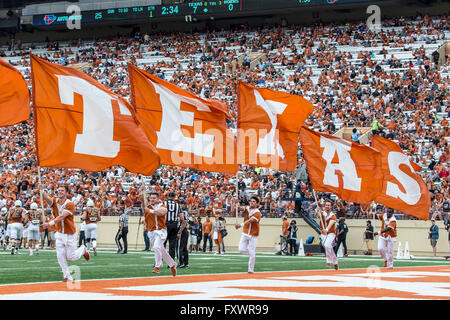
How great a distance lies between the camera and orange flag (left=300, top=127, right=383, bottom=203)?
21.4 metres

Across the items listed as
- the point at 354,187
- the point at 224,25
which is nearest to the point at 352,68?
the point at 224,25

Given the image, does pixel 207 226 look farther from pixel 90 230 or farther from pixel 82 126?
pixel 82 126

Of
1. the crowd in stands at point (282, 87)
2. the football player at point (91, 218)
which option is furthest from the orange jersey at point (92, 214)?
the crowd in stands at point (282, 87)

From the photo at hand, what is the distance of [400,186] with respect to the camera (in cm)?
2200

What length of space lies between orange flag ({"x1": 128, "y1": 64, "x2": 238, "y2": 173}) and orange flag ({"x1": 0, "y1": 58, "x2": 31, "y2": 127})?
133 inches

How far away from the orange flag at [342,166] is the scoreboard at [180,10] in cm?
2839

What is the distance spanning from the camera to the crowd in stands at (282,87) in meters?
35.1

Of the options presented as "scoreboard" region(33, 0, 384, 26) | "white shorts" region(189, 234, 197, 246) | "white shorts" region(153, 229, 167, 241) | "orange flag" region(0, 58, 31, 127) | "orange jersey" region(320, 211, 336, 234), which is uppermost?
"scoreboard" region(33, 0, 384, 26)

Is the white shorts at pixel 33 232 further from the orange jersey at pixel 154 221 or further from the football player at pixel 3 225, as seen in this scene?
the orange jersey at pixel 154 221

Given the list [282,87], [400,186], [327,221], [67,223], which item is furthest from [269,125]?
[282,87]

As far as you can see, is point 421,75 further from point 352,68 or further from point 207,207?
point 207,207

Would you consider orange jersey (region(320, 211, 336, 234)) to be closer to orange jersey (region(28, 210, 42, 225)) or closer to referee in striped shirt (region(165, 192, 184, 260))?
referee in striped shirt (region(165, 192, 184, 260))

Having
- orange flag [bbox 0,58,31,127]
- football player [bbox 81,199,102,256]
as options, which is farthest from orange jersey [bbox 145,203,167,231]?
football player [bbox 81,199,102,256]

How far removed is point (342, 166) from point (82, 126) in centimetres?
910
